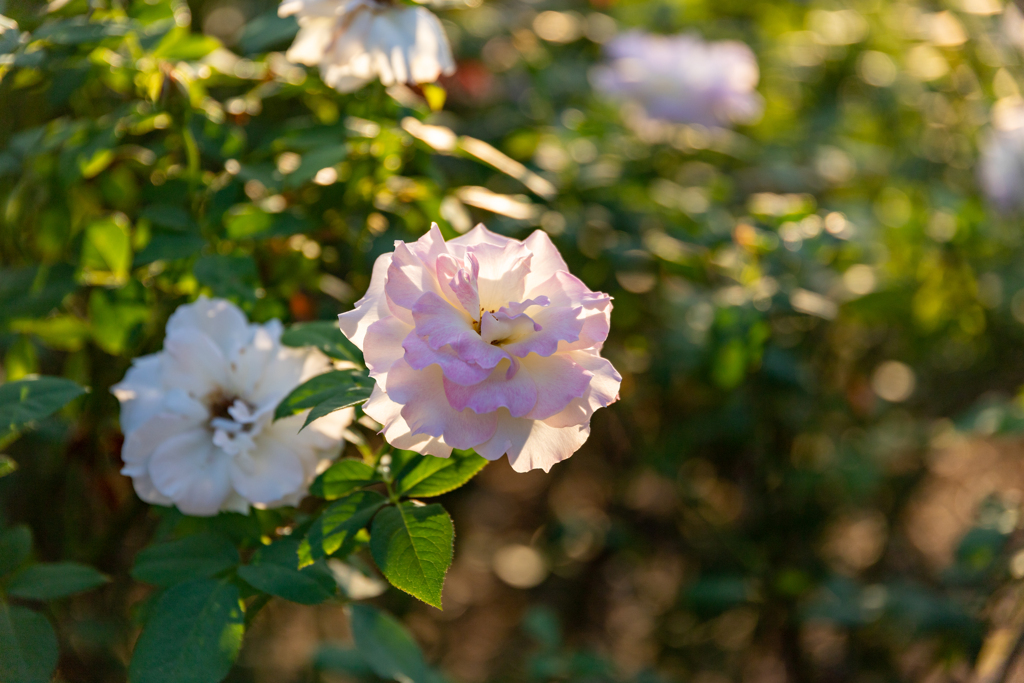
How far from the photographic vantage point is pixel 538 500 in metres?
2.35

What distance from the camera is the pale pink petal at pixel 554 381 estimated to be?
1.94 ft

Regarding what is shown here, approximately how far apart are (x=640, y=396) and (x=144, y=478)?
1.18m

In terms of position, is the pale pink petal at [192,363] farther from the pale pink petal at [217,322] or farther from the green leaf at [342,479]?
the green leaf at [342,479]

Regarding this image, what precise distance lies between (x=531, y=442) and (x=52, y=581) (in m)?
0.54

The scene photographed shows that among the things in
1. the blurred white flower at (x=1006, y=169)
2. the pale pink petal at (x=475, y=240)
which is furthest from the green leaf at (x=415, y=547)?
the blurred white flower at (x=1006, y=169)

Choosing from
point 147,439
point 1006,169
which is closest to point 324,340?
point 147,439

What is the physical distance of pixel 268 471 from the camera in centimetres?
74

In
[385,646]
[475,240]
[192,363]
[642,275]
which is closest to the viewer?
[475,240]

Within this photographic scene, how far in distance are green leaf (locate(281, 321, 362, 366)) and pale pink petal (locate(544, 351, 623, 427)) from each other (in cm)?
23

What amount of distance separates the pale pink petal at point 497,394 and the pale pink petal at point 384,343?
0.05 meters

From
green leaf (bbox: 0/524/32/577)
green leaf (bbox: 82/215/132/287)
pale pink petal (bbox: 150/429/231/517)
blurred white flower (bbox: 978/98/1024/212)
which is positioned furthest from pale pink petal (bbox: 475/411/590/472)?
blurred white flower (bbox: 978/98/1024/212)

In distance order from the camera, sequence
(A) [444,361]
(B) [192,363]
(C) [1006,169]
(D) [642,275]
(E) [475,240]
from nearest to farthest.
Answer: (A) [444,361] < (E) [475,240] < (B) [192,363] < (D) [642,275] < (C) [1006,169]

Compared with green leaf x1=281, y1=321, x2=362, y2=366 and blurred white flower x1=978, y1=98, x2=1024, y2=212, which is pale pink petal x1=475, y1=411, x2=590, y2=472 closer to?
green leaf x1=281, y1=321, x2=362, y2=366

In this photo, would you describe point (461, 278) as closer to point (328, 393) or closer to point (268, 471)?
point (328, 393)
